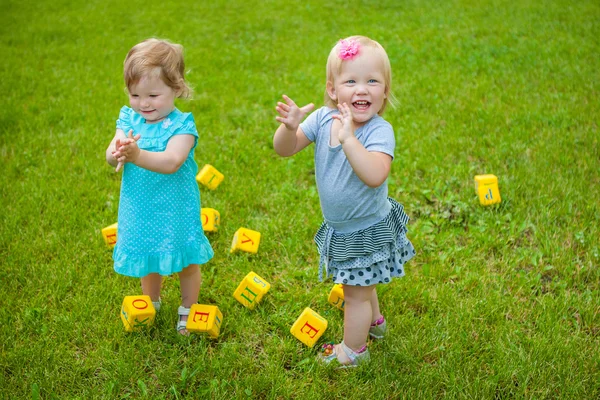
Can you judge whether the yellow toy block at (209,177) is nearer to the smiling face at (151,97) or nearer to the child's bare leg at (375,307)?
the smiling face at (151,97)

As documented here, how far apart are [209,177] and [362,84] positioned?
226cm

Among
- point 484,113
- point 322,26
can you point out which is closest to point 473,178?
point 484,113

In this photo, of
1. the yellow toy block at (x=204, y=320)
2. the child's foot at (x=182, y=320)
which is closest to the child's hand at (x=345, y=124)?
the yellow toy block at (x=204, y=320)

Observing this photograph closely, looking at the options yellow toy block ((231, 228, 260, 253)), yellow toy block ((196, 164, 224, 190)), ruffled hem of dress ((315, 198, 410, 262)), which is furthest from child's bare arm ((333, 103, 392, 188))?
yellow toy block ((196, 164, 224, 190))

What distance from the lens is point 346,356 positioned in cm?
291

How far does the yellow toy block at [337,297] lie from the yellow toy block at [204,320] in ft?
2.32

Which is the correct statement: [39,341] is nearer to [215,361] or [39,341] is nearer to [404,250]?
[215,361]

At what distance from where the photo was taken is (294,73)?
7020 mm

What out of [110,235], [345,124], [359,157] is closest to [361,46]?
[345,124]

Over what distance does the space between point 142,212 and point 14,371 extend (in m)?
1.06

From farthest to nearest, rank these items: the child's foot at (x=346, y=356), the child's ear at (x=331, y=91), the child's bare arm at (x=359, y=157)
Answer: the child's foot at (x=346, y=356) < the child's ear at (x=331, y=91) < the child's bare arm at (x=359, y=157)

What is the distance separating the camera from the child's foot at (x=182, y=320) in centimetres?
312

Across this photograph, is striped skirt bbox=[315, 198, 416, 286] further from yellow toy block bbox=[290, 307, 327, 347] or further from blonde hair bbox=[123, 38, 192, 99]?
blonde hair bbox=[123, 38, 192, 99]

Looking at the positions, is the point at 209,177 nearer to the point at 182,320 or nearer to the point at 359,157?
the point at 182,320
